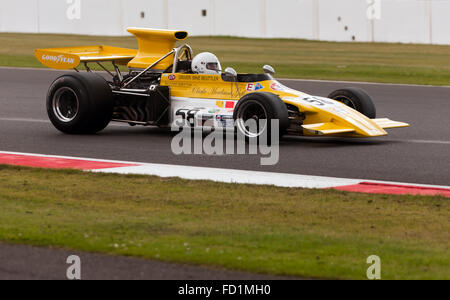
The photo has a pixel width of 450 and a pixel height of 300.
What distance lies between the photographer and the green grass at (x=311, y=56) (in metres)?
24.4

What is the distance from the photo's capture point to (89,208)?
28.1 feet

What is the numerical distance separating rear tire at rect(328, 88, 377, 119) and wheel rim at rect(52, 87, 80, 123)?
3694 mm

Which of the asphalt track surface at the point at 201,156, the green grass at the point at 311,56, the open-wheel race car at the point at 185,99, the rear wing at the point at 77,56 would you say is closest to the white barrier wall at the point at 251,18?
the green grass at the point at 311,56

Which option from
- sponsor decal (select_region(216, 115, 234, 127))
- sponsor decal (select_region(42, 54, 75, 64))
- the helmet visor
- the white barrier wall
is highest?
the white barrier wall

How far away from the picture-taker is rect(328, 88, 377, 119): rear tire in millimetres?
13469

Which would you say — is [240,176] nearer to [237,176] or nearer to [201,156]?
[237,176]

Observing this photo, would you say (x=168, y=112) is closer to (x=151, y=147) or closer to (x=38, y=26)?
(x=151, y=147)

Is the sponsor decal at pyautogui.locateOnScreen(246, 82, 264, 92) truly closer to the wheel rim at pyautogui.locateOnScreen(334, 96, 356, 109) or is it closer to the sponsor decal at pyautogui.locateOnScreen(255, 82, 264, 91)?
the sponsor decal at pyautogui.locateOnScreen(255, 82, 264, 91)

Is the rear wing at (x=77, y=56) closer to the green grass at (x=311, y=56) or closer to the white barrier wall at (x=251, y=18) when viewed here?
the green grass at (x=311, y=56)

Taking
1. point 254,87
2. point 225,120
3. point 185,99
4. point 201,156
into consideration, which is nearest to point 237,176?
point 201,156

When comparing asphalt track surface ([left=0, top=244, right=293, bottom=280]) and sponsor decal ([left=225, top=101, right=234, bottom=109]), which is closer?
asphalt track surface ([left=0, top=244, right=293, bottom=280])

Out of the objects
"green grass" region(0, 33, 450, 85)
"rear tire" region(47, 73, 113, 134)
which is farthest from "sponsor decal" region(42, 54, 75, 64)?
"green grass" region(0, 33, 450, 85)

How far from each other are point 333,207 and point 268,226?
1.03 metres

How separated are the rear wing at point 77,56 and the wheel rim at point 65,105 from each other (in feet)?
1.39
